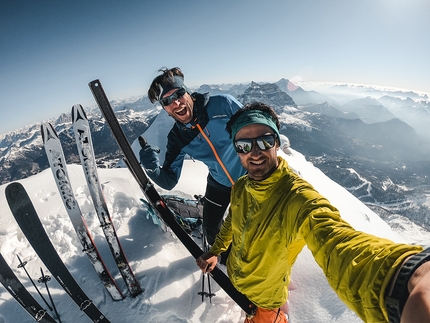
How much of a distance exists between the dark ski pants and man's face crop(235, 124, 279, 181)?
7.55 ft

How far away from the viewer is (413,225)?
104 m

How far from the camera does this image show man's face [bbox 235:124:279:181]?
7.38 feet

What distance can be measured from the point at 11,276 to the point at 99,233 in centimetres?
189

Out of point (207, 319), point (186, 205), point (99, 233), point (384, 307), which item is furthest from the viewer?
point (186, 205)

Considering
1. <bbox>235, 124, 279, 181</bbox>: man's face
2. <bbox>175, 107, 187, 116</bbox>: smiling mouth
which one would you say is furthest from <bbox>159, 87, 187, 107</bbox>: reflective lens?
<bbox>235, 124, 279, 181</bbox>: man's face

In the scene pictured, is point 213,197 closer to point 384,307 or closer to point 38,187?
point 384,307

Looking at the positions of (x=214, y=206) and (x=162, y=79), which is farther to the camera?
(x=214, y=206)

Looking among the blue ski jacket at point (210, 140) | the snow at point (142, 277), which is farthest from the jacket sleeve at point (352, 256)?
the snow at point (142, 277)

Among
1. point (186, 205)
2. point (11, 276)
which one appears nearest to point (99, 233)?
point (11, 276)

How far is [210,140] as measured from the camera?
3.97 meters

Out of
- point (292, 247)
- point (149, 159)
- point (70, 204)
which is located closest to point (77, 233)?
point (70, 204)

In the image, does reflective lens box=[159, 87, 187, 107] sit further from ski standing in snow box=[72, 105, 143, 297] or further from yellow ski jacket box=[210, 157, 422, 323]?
ski standing in snow box=[72, 105, 143, 297]

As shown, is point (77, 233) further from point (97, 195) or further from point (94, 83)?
point (94, 83)

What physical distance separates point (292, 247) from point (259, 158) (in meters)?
0.91
